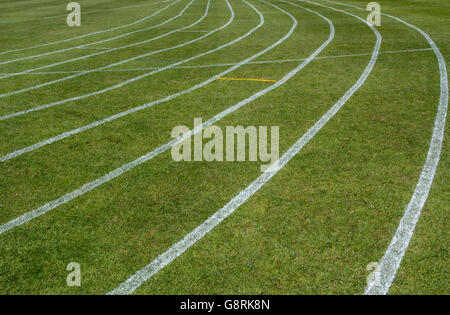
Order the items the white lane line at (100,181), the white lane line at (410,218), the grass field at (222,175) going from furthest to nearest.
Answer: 1. the white lane line at (100,181)
2. the grass field at (222,175)
3. the white lane line at (410,218)

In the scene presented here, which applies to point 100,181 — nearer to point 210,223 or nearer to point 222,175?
point 222,175

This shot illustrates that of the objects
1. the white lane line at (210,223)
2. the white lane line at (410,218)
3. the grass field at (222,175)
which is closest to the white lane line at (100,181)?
the grass field at (222,175)

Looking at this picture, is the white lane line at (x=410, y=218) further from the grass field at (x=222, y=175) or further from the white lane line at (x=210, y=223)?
the white lane line at (x=210, y=223)

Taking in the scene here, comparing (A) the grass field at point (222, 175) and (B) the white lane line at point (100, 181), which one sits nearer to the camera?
(A) the grass field at point (222, 175)

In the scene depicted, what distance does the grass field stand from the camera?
3.11 meters

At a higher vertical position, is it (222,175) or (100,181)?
(222,175)

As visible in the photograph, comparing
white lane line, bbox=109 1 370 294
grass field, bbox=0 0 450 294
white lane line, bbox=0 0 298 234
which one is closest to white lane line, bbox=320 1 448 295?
grass field, bbox=0 0 450 294

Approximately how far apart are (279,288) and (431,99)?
5.00 metres

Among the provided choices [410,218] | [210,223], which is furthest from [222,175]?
[410,218]

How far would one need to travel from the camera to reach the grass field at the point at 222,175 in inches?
122

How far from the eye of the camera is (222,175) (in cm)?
444

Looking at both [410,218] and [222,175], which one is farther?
[222,175]

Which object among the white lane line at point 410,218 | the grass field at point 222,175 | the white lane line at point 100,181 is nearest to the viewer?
the white lane line at point 410,218
